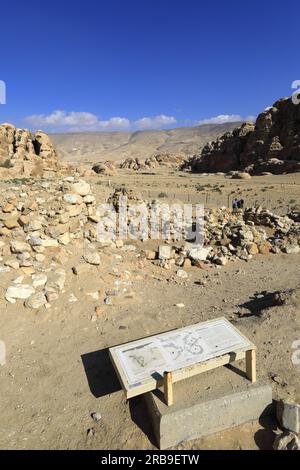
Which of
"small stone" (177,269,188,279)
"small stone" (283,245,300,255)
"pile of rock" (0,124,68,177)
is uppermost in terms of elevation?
"pile of rock" (0,124,68,177)

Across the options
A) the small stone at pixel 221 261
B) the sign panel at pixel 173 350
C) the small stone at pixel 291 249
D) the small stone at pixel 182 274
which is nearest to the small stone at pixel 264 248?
the small stone at pixel 291 249

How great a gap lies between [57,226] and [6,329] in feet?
10.4

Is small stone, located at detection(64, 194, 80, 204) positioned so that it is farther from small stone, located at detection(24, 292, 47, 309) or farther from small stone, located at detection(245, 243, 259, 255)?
small stone, located at detection(245, 243, 259, 255)

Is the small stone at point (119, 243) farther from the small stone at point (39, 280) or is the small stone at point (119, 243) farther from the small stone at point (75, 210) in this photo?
the small stone at point (39, 280)

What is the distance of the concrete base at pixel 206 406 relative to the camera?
11.5 feet

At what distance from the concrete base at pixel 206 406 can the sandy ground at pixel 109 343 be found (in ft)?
0.45

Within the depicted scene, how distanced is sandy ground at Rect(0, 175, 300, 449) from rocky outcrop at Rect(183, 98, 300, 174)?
3443cm

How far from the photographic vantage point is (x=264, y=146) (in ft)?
151

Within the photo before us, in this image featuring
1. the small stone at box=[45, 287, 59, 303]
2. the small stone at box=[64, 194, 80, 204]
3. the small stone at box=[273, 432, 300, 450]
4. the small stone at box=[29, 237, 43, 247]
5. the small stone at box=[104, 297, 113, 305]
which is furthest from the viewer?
the small stone at box=[64, 194, 80, 204]

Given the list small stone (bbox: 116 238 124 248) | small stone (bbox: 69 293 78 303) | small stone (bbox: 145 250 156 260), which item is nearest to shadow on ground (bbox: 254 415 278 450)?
small stone (bbox: 69 293 78 303)

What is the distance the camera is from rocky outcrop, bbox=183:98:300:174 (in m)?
41.5

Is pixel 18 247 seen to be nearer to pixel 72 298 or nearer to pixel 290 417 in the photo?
pixel 72 298

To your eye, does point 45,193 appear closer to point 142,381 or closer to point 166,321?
point 166,321

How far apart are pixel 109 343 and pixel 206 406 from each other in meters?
2.20
